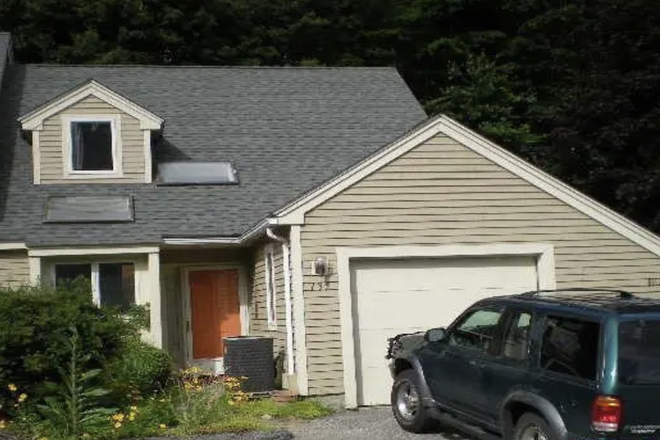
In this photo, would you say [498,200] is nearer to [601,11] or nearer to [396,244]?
[396,244]

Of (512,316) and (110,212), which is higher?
(110,212)

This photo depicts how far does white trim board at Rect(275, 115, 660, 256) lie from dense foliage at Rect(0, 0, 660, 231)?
713cm

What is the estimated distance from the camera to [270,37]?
32.1 m

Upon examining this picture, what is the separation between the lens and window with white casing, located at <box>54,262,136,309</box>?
15.1 metres

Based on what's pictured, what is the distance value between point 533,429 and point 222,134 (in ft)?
40.8

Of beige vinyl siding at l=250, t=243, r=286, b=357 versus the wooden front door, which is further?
the wooden front door

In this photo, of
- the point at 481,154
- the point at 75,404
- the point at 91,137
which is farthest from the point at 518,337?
the point at 91,137

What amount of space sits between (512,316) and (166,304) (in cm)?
968

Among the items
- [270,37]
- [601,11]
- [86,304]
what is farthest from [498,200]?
[270,37]

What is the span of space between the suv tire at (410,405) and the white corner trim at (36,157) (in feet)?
Result: 29.7

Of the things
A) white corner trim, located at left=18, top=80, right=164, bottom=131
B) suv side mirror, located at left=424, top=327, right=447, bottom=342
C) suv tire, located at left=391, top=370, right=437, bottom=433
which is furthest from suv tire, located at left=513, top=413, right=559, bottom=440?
white corner trim, located at left=18, top=80, right=164, bottom=131

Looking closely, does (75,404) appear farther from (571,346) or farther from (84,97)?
(84,97)

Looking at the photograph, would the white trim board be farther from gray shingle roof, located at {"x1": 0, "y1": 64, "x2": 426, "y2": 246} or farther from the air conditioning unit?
gray shingle roof, located at {"x1": 0, "y1": 64, "x2": 426, "y2": 246}

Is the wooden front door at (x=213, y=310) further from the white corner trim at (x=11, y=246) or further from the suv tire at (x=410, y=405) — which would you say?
the suv tire at (x=410, y=405)
